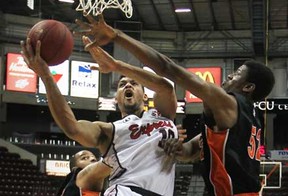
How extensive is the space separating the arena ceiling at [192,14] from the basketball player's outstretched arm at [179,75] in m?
20.0

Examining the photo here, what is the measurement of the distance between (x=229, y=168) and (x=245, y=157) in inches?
5.5

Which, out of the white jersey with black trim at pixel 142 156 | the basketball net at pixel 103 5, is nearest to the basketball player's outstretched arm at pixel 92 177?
the white jersey with black trim at pixel 142 156

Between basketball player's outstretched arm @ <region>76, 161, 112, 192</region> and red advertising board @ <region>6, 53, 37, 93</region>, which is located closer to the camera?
basketball player's outstretched arm @ <region>76, 161, 112, 192</region>

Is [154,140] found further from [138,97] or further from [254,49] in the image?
[254,49]

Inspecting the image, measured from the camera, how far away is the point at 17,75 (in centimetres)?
2492

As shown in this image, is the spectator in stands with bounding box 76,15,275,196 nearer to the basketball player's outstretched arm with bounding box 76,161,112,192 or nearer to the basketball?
the basketball

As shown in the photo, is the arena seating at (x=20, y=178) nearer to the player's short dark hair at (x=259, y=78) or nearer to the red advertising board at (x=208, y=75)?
the red advertising board at (x=208, y=75)

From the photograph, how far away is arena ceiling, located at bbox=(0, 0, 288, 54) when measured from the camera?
2456cm

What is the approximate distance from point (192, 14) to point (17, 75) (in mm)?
8763

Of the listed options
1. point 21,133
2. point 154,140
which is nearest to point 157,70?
point 154,140

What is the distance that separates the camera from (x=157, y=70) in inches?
147

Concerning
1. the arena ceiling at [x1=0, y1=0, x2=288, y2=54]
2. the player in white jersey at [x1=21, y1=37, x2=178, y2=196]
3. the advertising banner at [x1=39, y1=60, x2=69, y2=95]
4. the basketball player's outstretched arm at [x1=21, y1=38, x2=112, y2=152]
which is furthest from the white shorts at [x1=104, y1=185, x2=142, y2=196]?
the advertising banner at [x1=39, y1=60, x2=69, y2=95]

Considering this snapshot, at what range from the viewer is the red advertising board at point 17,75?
81.6 ft

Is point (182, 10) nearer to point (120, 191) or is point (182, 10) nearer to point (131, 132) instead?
point (131, 132)
